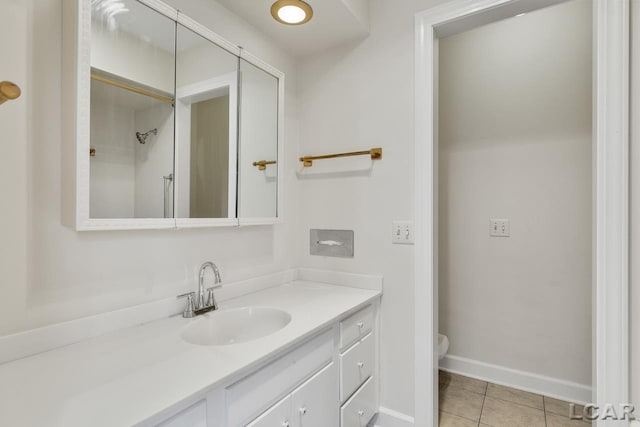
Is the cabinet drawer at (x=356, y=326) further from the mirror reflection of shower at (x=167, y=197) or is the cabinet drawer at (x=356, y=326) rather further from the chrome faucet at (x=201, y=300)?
the mirror reflection of shower at (x=167, y=197)

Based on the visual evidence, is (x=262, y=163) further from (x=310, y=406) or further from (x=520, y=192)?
(x=520, y=192)

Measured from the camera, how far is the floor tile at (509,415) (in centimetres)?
178

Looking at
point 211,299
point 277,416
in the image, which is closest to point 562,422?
point 277,416

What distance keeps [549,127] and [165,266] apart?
2.33 metres

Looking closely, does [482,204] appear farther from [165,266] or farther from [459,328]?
[165,266]

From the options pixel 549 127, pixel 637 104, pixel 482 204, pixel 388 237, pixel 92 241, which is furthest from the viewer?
pixel 482 204

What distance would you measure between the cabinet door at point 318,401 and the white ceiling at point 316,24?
1.62 meters

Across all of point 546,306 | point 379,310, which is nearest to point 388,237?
point 379,310

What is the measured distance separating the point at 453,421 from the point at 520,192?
1.46 metres

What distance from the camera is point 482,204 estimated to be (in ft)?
7.36

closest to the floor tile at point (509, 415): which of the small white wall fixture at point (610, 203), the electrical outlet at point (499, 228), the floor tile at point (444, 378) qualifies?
the floor tile at point (444, 378)

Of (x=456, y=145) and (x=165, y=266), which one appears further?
(x=456, y=145)

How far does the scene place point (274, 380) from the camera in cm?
99

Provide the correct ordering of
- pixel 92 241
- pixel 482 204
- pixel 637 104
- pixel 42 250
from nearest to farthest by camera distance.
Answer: pixel 42 250 < pixel 92 241 < pixel 637 104 < pixel 482 204
